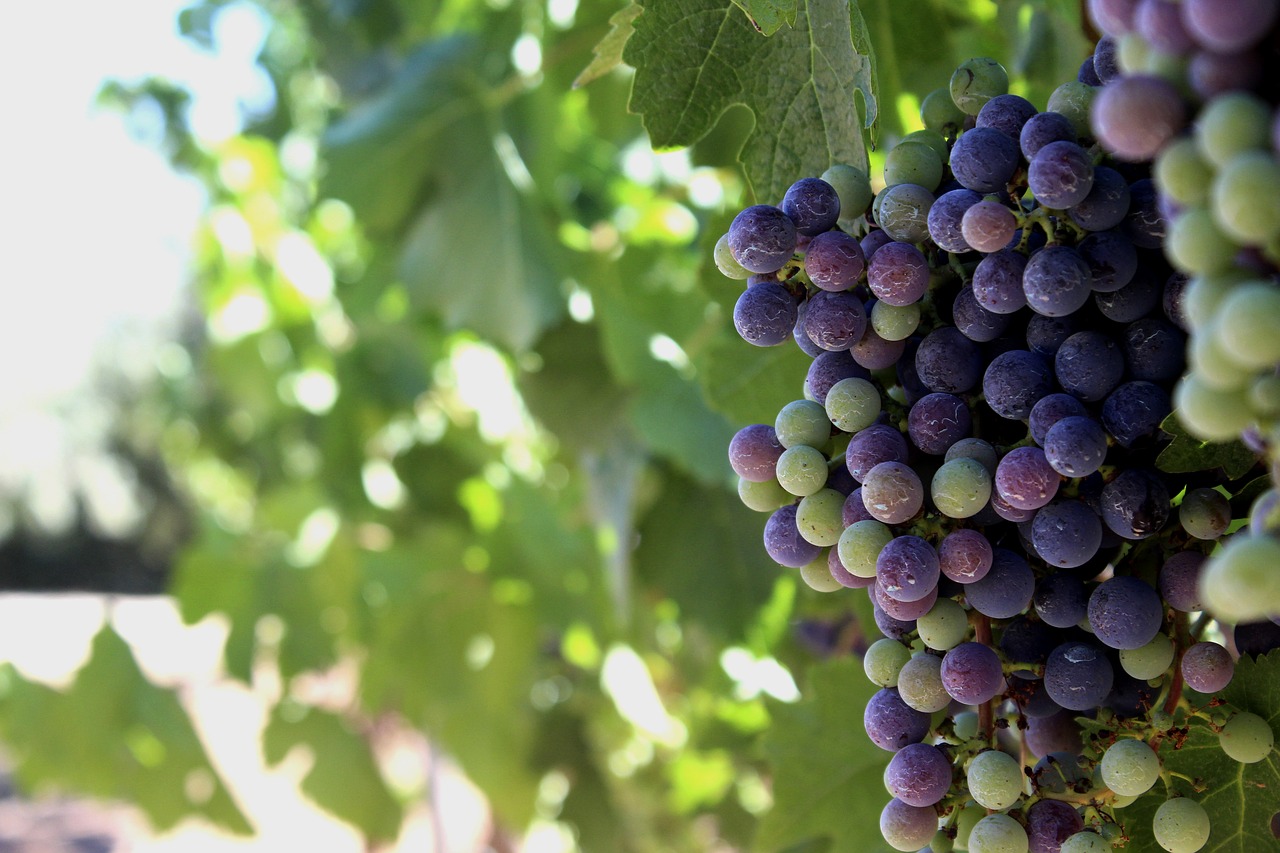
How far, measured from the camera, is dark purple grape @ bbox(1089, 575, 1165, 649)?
36cm

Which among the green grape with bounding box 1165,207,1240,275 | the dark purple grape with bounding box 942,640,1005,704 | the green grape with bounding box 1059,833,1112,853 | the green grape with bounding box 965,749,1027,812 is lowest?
the green grape with bounding box 1059,833,1112,853

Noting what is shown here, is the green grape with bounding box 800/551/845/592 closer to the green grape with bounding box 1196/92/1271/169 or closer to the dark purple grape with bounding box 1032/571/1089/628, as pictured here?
the dark purple grape with bounding box 1032/571/1089/628

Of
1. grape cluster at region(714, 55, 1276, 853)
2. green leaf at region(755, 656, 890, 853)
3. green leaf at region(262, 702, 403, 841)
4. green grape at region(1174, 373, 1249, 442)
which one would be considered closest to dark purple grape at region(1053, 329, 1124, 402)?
grape cluster at region(714, 55, 1276, 853)

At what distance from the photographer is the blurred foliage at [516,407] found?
0.64 metres

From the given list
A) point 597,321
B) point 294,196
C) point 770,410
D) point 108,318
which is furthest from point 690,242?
point 108,318

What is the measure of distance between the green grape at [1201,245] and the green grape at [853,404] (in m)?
0.14

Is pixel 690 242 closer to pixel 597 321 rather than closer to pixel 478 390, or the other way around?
pixel 597 321

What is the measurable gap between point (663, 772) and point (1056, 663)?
5.11 ft

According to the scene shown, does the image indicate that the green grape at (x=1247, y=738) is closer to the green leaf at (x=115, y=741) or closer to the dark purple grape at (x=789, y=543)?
the dark purple grape at (x=789, y=543)

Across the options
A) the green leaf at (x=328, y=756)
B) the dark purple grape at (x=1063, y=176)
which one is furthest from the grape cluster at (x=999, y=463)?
the green leaf at (x=328, y=756)

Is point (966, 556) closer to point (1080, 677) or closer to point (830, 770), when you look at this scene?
point (1080, 677)

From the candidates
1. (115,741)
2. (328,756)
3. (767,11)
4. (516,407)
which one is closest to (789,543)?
(767,11)

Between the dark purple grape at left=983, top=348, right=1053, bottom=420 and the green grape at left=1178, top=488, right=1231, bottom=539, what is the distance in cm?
7

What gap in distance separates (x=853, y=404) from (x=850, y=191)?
0.09 metres
